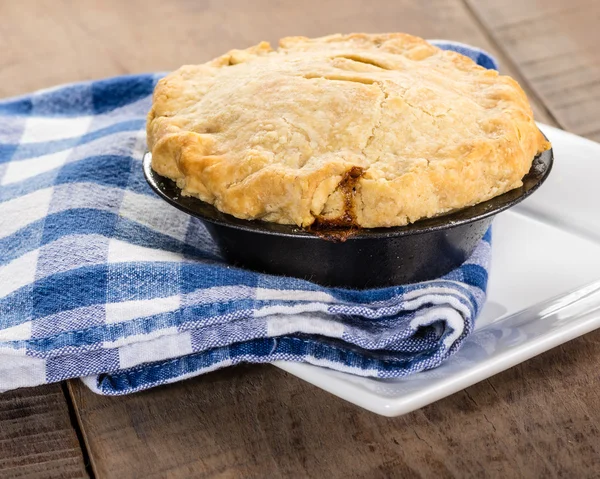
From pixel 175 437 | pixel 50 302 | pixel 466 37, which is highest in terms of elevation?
pixel 50 302

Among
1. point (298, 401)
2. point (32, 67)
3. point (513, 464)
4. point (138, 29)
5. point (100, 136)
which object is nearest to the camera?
point (513, 464)

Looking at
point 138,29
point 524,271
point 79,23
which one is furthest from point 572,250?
point 79,23

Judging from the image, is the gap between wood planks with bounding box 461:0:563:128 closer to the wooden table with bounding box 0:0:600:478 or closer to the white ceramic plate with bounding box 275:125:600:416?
the white ceramic plate with bounding box 275:125:600:416

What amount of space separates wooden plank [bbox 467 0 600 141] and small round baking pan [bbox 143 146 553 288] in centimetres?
99

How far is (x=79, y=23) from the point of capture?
349 cm

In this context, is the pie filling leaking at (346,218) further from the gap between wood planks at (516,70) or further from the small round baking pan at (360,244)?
the gap between wood planks at (516,70)

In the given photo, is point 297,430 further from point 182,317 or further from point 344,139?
point 344,139

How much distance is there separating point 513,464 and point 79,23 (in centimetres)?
263

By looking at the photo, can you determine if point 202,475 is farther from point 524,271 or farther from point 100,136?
point 100,136

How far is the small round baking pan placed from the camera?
167 cm

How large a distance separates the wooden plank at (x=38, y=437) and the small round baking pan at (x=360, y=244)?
1.53 feet

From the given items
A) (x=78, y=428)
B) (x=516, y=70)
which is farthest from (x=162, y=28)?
(x=78, y=428)

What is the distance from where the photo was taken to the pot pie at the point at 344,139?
1663mm

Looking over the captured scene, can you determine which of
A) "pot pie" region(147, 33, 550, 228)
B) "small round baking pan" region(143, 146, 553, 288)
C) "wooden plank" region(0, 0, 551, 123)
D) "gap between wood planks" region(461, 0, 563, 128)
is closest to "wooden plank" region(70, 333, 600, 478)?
"small round baking pan" region(143, 146, 553, 288)
